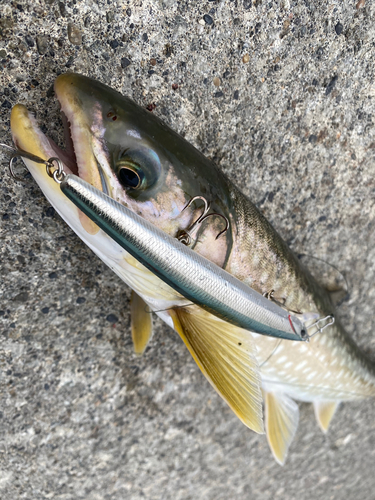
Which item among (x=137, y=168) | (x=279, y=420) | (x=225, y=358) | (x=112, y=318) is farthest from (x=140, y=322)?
(x=279, y=420)

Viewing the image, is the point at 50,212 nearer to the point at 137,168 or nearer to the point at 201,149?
the point at 137,168

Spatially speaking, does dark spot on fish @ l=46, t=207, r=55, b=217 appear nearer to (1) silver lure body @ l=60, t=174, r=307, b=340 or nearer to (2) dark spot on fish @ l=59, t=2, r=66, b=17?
(1) silver lure body @ l=60, t=174, r=307, b=340

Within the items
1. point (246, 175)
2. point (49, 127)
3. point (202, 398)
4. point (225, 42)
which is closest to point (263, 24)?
point (225, 42)

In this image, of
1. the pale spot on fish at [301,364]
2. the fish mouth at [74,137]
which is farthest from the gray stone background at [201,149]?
the pale spot on fish at [301,364]

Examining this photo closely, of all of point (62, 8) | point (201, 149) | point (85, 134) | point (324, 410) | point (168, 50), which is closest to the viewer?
point (85, 134)

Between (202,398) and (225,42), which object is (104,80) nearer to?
(225,42)

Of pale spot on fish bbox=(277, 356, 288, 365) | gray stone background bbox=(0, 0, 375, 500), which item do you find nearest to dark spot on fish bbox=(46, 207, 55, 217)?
gray stone background bbox=(0, 0, 375, 500)

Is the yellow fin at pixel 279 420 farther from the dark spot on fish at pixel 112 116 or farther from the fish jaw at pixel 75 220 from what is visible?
the dark spot on fish at pixel 112 116
